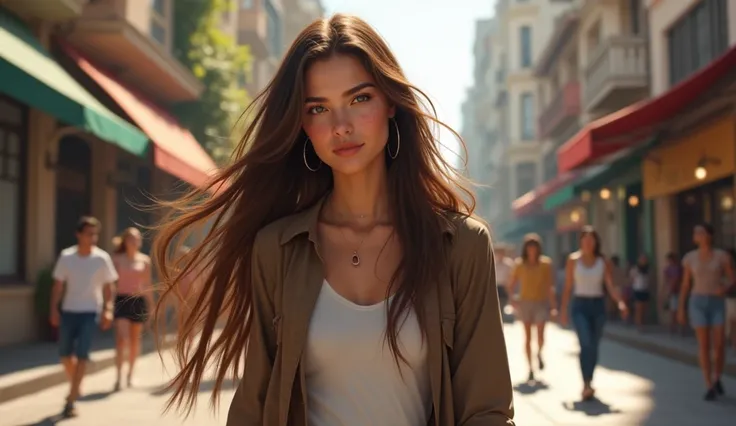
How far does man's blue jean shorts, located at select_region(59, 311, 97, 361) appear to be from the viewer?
916 cm

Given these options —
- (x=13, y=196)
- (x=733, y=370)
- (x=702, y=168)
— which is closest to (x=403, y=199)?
(x=733, y=370)

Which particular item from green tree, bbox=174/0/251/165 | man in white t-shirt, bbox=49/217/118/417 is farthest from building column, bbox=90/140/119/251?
man in white t-shirt, bbox=49/217/118/417

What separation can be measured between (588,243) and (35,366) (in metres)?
6.51

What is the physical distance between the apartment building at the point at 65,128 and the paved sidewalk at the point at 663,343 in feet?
24.1

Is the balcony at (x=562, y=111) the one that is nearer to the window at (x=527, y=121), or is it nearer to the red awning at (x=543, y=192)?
the red awning at (x=543, y=192)

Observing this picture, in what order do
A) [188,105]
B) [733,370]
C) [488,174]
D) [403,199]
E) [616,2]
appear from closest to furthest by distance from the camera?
[403,199] → [733,370] → [188,105] → [616,2] → [488,174]

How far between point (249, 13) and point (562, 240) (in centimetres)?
1692

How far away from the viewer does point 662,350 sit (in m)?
15.4

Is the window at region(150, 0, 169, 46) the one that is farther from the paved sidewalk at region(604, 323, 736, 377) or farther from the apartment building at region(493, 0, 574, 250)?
the apartment building at region(493, 0, 574, 250)

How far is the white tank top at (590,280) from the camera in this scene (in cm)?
1030

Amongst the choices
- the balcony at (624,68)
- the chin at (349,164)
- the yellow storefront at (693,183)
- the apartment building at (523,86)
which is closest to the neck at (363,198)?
the chin at (349,164)

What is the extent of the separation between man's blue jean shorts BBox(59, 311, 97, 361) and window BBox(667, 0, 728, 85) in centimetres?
1208

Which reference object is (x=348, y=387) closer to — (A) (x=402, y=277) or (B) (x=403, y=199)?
(A) (x=402, y=277)

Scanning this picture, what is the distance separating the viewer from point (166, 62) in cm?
1914
